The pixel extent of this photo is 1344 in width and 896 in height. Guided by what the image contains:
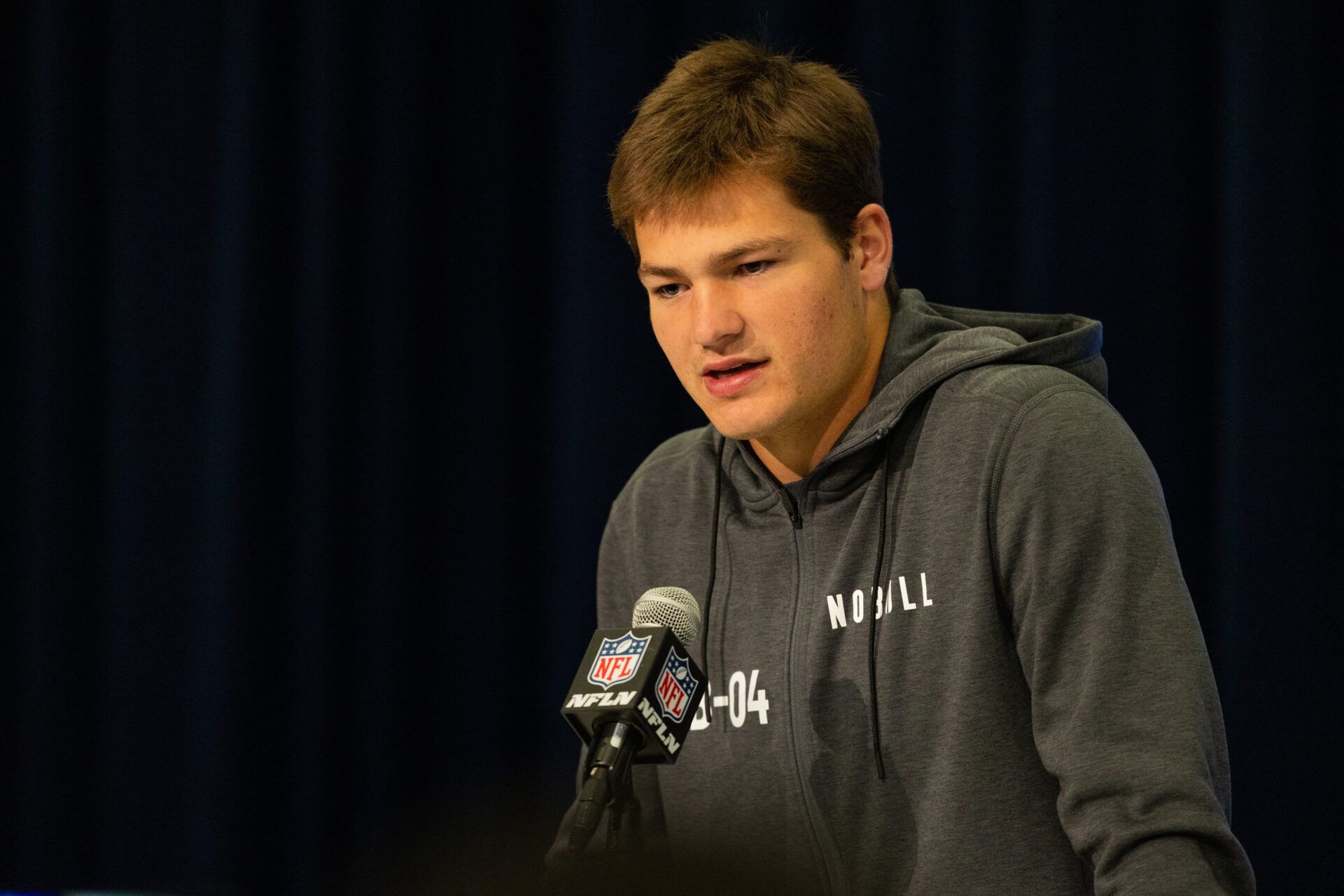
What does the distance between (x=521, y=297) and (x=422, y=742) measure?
0.94 metres

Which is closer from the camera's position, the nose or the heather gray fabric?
the heather gray fabric

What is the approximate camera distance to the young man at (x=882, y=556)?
4.13 feet

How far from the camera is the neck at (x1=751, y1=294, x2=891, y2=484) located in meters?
1.60

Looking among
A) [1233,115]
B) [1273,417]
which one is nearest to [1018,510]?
[1273,417]

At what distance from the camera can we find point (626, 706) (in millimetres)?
1059

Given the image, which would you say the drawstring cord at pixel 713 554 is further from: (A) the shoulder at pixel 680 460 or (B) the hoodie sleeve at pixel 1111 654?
(B) the hoodie sleeve at pixel 1111 654

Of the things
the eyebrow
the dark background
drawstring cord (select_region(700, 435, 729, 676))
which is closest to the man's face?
the eyebrow

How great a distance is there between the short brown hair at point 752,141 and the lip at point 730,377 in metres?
0.18

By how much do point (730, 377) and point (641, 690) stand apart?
1.76 feet

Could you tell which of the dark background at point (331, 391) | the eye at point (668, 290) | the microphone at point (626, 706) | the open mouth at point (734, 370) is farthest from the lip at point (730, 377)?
the dark background at point (331, 391)

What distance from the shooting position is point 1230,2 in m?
2.09

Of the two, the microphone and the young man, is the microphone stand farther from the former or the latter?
the young man

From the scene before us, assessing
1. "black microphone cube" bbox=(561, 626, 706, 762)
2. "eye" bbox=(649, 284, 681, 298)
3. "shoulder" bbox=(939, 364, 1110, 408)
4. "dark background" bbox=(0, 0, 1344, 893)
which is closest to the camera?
"black microphone cube" bbox=(561, 626, 706, 762)

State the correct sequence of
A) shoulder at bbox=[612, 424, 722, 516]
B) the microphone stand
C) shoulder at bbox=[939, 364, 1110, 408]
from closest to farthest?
the microphone stand, shoulder at bbox=[939, 364, 1110, 408], shoulder at bbox=[612, 424, 722, 516]
